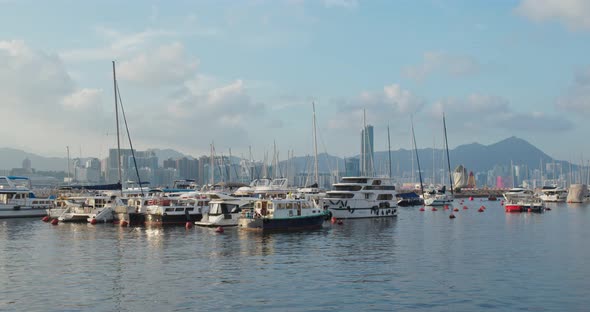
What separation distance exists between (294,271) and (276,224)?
2764 cm

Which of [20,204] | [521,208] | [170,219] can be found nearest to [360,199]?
[170,219]

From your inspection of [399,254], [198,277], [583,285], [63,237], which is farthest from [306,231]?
[583,285]

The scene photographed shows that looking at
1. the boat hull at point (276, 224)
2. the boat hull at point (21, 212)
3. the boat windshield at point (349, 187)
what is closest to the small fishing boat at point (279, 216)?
the boat hull at point (276, 224)

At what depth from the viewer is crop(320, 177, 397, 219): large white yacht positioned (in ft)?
297

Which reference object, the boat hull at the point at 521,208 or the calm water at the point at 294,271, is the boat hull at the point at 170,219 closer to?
the calm water at the point at 294,271

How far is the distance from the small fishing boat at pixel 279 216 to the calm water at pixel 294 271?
7.39 ft

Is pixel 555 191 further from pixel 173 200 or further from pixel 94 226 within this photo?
pixel 94 226

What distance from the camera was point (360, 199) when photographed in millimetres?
92188

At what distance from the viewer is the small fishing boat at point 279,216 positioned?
2675 inches

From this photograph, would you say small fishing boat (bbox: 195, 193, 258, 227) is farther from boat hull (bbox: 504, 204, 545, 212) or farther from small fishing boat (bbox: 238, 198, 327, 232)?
boat hull (bbox: 504, 204, 545, 212)

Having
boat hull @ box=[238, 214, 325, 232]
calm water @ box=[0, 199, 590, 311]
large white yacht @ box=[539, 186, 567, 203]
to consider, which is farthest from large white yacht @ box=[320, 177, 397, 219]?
large white yacht @ box=[539, 186, 567, 203]

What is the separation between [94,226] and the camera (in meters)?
79.2

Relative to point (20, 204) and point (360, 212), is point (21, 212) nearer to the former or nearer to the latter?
point (20, 204)

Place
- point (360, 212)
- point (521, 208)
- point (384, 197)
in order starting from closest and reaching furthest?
point (360, 212) → point (384, 197) → point (521, 208)
